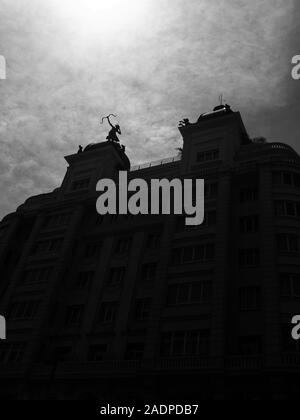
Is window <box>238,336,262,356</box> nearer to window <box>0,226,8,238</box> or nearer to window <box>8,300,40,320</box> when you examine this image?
window <box>8,300,40,320</box>

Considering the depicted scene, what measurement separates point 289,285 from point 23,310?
29.1 m

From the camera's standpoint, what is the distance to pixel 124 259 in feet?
148

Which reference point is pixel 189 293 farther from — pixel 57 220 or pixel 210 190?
pixel 57 220

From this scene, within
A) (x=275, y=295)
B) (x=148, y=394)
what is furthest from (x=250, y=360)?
(x=148, y=394)

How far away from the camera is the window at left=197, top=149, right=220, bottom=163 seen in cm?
4928

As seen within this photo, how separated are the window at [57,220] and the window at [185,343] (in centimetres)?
2279

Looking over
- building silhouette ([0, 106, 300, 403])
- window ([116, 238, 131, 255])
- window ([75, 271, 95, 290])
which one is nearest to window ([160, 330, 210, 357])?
building silhouette ([0, 106, 300, 403])

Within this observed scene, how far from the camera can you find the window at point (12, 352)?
41.5 m

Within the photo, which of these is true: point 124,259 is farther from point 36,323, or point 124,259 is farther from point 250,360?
point 250,360

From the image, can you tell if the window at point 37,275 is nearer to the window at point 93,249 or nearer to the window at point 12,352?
the window at point 93,249

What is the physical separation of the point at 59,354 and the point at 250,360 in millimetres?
20375

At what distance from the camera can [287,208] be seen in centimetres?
3956

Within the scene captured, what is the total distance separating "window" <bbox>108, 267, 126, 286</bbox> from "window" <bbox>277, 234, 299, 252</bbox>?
17046 millimetres

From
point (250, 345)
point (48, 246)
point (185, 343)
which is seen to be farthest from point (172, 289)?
point (48, 246)
